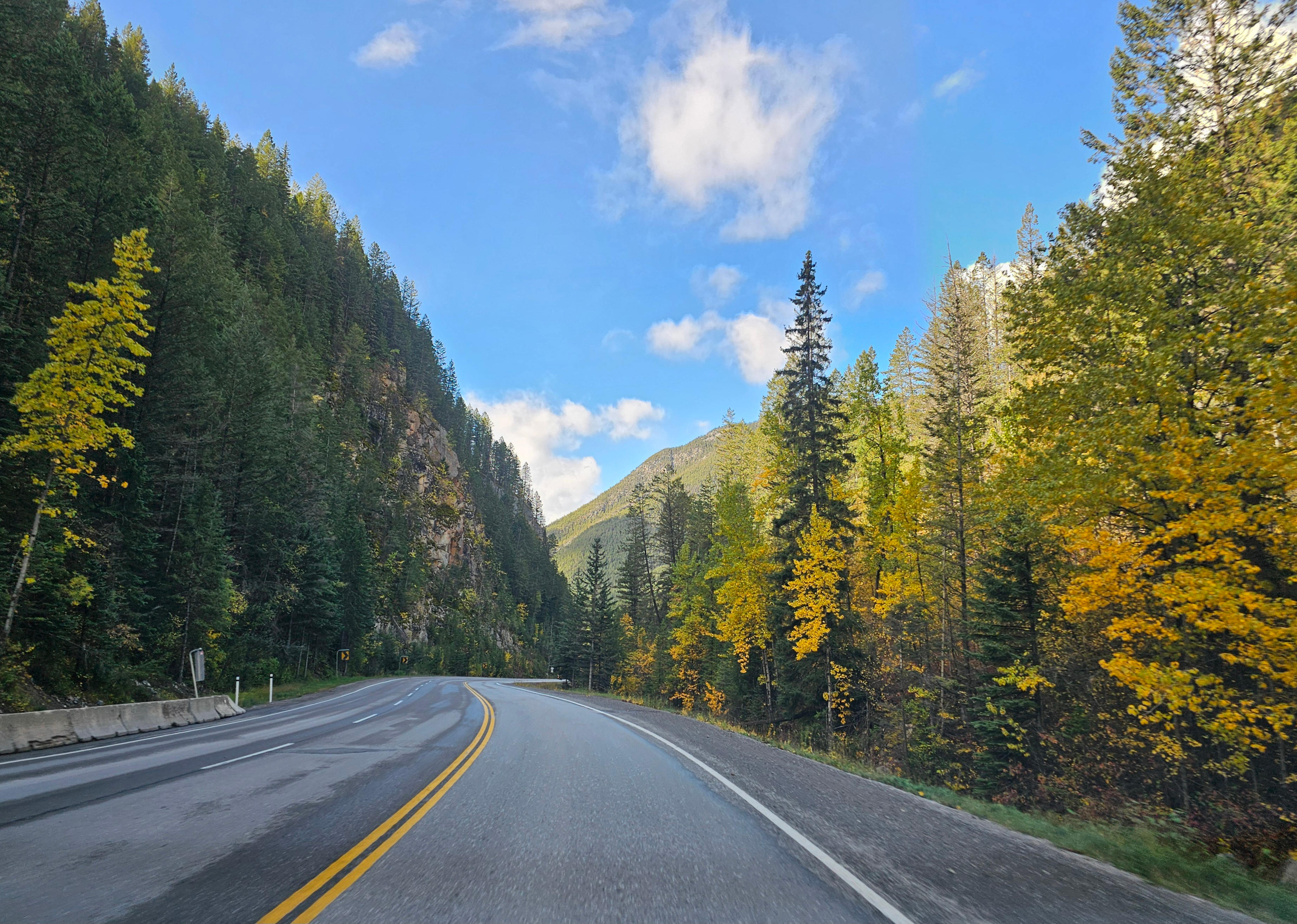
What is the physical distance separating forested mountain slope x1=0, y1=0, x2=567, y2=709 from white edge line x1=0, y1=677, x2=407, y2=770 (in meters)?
3.57

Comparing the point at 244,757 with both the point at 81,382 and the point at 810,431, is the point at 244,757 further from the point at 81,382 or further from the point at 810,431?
the point at 810,431

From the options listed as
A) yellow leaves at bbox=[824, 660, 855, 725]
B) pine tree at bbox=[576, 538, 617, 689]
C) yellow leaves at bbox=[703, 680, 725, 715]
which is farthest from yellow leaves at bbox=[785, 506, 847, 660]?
pine tree at bbox=[576, 538, 617, 689]

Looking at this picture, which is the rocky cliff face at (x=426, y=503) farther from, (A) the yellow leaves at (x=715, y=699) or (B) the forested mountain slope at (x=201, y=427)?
(A) the yellow leaves at (x=715, y=699)

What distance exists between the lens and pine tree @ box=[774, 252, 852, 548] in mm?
24516

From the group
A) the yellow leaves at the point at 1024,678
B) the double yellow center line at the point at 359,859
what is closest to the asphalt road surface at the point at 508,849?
the double yellow center line at the point at 359,859

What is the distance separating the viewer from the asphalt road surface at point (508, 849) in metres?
3.83

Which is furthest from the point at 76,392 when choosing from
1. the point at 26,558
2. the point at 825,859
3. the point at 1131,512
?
the point at 1131,512

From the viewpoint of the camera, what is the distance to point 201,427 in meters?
30.8

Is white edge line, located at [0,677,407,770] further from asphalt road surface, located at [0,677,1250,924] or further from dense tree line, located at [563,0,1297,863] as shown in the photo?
dense tree line, located at [563,0,1297,863]

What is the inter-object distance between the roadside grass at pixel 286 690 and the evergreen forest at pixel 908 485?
1550mm

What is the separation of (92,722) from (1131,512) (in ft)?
74.9

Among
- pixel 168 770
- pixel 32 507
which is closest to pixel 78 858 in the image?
pixel 168 770

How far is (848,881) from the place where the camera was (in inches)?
174

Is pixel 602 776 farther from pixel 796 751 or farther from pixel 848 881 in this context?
pixel 796 751
